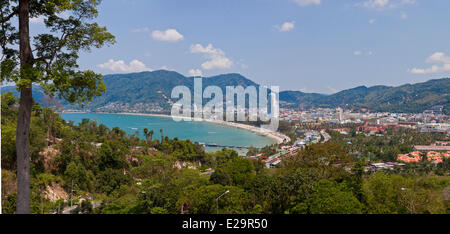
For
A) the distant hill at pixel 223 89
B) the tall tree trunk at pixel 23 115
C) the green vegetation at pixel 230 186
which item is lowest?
the green vegetation at pixel 230 186

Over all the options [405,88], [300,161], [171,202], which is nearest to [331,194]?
[300,161]

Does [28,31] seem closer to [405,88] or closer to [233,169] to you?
[233,169]

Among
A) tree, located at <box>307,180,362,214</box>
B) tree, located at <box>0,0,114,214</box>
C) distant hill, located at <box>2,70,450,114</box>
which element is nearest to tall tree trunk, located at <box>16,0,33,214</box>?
tree, located at <box>0,0,114,214</box>

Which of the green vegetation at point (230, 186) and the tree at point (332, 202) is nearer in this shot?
the tree at point (332, 202)

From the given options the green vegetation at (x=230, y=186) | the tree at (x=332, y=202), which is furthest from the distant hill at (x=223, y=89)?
the tree at (x=332, y=202)

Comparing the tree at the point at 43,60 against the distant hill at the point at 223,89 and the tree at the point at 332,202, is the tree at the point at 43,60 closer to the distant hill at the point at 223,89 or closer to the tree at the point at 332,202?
the tree at the point at 332,202

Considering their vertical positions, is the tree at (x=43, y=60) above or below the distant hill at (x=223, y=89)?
below

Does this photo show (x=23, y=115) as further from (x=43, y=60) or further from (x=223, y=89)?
Result: (x=223, y=89)
